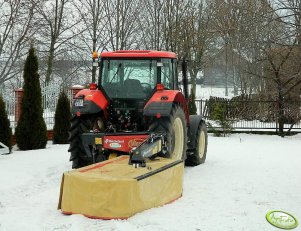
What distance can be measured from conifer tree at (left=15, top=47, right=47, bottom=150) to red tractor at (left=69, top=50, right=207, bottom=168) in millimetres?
4861

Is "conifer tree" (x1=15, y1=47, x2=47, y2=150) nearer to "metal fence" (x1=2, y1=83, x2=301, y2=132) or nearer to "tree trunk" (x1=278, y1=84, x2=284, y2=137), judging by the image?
"metal fence" (x1=2, y1=83, x2=301, y2=132)

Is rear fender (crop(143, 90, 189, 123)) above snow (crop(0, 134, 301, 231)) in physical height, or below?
above

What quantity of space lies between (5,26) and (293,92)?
1379 centimetres

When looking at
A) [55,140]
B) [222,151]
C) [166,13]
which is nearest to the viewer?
[222,151]

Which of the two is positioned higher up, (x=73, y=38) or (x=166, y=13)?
(x=166, y=13)

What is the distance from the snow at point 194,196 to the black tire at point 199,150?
19 centimetres

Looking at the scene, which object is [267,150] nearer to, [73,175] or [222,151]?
[222,151]

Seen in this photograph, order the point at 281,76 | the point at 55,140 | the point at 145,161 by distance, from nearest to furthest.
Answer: the point at 145,161, the point at 55,140, the point at 281,76

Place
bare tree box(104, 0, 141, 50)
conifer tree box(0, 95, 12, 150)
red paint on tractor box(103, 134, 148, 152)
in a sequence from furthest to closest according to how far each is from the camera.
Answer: bare tree box(104, 0, 141, 50) → conifer tree box(0, 95, 12, 150) → red paint on tractor box(103, 134, 148, 152)

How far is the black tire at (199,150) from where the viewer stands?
31.3 ft

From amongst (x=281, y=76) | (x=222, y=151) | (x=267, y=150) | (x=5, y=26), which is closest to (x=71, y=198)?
(x=222, y=151)

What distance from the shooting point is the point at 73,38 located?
2489 centimetres
